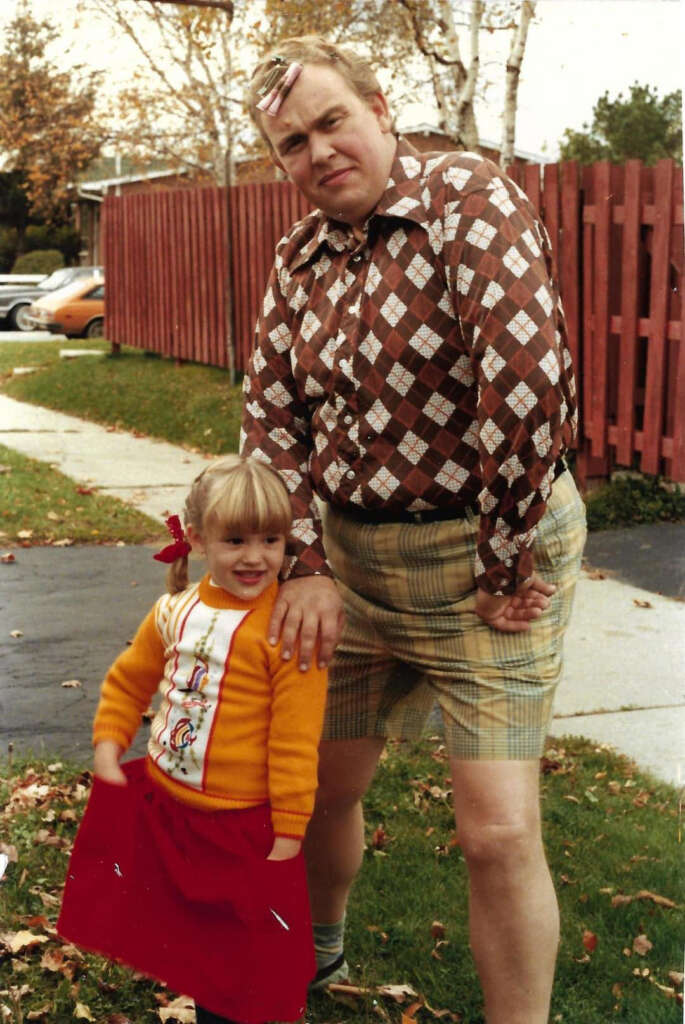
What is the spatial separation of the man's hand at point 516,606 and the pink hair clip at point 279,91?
84 cm

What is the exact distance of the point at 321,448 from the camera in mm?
2225

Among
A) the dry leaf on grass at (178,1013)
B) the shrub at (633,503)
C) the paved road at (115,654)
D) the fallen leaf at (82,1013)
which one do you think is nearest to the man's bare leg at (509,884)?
the dry leaf on grass at (178,1013)

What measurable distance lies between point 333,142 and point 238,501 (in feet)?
1.95

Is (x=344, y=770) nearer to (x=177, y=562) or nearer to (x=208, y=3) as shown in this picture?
(x=177, y=562)

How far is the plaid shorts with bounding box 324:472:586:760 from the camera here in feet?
6.87

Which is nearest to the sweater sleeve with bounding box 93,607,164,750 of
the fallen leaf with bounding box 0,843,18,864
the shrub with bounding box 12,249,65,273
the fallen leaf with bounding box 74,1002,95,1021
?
the fallen leaf with bounding box 74,1002,95,1021

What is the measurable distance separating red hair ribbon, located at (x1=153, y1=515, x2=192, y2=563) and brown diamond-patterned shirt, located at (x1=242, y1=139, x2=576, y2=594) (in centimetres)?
18

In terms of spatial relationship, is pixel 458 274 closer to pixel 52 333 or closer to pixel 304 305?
pixel 304 305

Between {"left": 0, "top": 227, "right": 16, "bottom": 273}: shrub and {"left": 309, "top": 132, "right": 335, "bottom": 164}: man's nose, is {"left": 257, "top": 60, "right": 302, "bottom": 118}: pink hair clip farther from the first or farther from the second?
{"left": 0, "top": 227, "right": 16, "bottom": 273}: shrub

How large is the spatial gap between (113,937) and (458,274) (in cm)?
123

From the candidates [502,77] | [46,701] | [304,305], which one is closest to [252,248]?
[502,77]

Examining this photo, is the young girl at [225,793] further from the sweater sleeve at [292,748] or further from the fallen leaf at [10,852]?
the fallen leaf at [10,852]

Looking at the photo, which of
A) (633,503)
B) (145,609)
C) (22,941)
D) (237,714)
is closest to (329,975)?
(22,941)

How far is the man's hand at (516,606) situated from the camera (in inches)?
81.7
